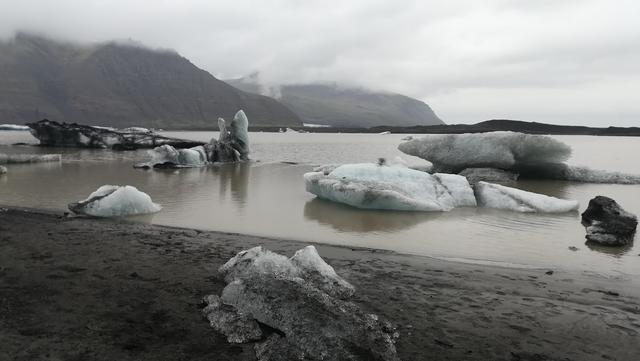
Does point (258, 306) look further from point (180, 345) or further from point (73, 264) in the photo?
point (73, 264)

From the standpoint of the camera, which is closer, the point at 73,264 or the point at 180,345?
the point at 180,345

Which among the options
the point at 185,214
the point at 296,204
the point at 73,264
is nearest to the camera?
the point at 73,264

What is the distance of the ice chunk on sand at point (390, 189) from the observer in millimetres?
10828

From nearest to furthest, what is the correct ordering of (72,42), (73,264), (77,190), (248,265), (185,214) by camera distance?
(248,265) → (73,264) → (185,214) → (77,190) → (72,42)

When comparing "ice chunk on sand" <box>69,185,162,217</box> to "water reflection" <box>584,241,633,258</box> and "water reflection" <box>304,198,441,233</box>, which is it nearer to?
"water reflection" <box>304,198,441,233</box>

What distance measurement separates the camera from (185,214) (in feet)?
32.3

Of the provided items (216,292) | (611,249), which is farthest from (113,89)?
(216,292)

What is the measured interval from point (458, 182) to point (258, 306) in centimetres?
908

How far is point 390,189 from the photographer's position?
11023mm

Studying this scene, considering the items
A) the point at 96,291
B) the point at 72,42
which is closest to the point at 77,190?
the point at 96,291

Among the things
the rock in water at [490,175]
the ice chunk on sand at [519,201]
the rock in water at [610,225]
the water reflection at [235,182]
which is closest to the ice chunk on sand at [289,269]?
the rock in water at [610,225]

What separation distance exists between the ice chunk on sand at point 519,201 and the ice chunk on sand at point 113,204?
7.55 m

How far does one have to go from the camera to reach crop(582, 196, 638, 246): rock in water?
8.11 metres

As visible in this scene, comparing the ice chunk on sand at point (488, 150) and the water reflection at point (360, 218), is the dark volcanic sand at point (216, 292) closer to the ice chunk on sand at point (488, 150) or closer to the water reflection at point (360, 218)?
the water reflection at point (360, 218)
